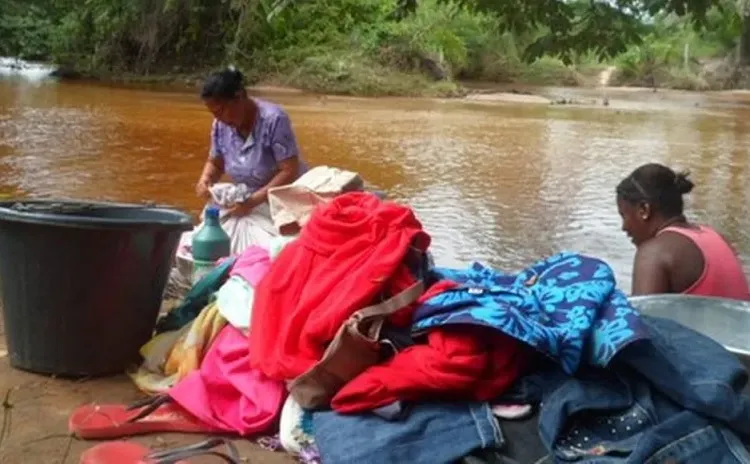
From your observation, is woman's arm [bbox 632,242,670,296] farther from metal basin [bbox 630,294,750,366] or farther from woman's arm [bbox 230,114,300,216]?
woman's arm [bbox 230,114,300,216]

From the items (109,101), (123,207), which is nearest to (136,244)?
(123,207)

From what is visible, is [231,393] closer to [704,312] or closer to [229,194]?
[704,312]

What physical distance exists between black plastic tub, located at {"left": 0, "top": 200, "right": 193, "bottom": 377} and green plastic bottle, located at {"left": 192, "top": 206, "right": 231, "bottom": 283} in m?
0.76

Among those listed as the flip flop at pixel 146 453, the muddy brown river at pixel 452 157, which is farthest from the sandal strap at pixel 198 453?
the muddy brown river at pixel 452 157

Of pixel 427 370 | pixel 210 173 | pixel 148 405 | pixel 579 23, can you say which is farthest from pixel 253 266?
pixel 579 23

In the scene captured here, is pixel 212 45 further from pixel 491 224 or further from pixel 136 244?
pixel 136 244

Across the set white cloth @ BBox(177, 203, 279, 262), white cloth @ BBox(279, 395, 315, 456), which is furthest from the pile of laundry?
white cloth @ BBox(177, 203, 279, 262)

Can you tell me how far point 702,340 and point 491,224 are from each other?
5191mm

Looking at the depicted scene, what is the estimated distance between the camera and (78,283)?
3.21m

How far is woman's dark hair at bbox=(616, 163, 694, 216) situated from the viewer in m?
3.55

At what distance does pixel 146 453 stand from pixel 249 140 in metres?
2.32

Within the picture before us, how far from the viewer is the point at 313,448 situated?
2.75 metres

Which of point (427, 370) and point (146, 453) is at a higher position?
point (427, 370)

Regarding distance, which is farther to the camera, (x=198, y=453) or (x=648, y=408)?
(x=198, y=453)
